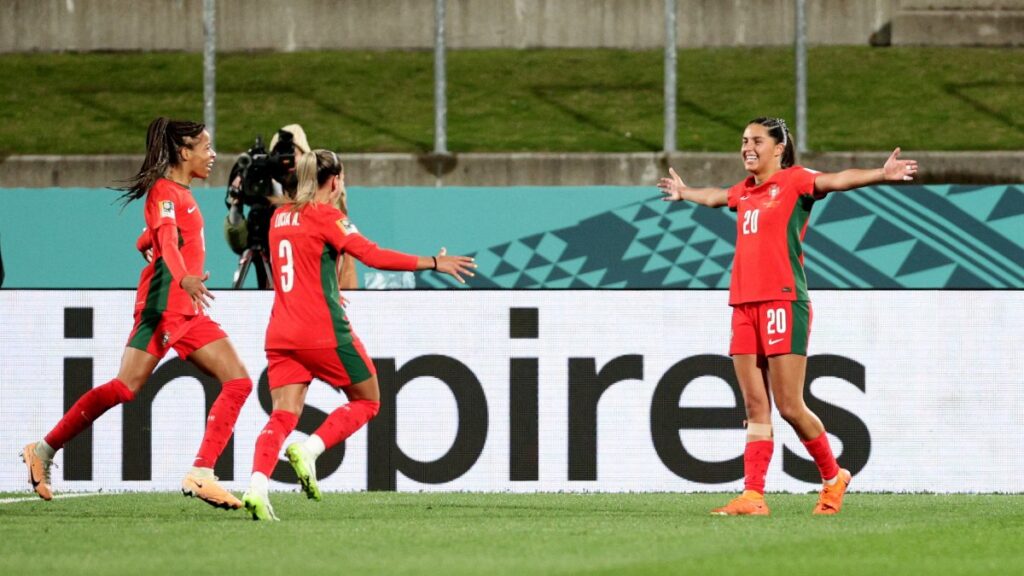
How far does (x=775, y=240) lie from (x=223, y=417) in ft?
9.37

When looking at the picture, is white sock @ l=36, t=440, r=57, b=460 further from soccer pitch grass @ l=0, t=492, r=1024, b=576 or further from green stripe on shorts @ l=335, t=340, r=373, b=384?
green stripe on shorts @ l=335, t=340, r=373, b=384

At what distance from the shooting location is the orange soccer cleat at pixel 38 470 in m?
8.95

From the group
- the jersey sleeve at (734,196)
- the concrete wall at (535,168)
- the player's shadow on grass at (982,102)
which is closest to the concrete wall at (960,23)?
the player's shadow on grass at (982,102)

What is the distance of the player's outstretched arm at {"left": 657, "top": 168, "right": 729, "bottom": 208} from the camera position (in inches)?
351

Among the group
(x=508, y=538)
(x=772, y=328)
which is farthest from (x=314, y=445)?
(x=772, y=328)

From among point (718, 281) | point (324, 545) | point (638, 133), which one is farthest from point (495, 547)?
point (638, 133)

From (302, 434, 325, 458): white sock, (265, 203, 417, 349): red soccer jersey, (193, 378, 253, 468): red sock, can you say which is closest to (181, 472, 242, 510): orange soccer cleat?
(193, 378, 253, 468): red sock

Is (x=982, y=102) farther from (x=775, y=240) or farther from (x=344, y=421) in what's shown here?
(x=344, y=421)

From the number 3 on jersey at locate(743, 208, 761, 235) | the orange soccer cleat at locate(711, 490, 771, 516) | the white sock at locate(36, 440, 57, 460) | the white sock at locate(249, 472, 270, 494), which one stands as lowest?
the orange soccer cleat at locate(711, 490, 771, 516)

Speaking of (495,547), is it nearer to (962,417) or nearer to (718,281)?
(962,417)

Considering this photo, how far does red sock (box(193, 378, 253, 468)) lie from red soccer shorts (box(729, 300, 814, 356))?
8.07 feet

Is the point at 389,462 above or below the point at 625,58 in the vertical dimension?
below

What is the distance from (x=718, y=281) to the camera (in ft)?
61.8

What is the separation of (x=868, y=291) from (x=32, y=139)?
14821 mm
